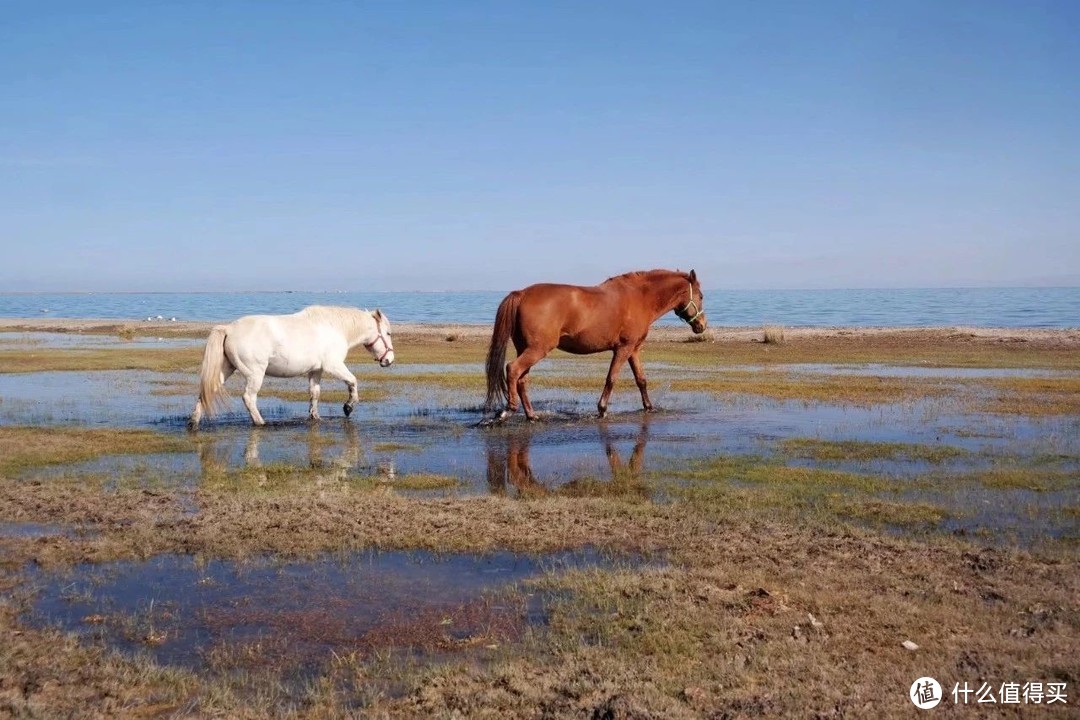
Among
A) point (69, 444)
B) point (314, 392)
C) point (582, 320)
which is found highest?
point (582, 320)

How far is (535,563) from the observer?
254 inches

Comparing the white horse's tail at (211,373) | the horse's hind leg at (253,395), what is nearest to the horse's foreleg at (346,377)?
the horse's hind leg at (253,395)

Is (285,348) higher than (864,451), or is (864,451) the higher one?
(285,348)

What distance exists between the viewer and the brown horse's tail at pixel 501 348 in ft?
43.7

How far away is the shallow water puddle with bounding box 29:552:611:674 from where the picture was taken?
4953mm

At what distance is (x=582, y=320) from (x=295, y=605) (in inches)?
356

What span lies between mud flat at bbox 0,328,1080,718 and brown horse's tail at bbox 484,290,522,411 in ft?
2.24

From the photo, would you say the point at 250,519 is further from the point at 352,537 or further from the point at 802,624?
the point at 802,624

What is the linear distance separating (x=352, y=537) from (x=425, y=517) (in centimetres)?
73

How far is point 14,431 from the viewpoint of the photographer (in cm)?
1227

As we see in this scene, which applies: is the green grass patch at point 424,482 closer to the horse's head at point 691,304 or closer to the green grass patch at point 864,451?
the green grass patch at point 864,451

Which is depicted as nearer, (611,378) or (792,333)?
(611,378)

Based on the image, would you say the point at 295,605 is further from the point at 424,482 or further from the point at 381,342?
the point at 381,342

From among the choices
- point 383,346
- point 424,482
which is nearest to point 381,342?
point 383,346
